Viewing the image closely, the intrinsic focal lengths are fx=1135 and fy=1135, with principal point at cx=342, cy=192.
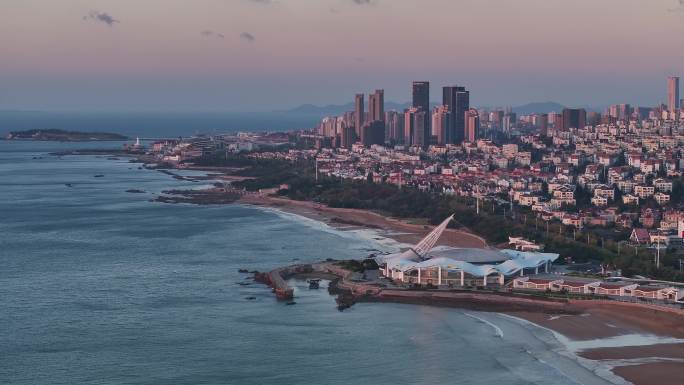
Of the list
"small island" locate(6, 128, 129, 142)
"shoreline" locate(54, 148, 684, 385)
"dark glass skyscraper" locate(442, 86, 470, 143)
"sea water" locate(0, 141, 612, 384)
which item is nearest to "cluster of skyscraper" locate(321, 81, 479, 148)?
"dark glass skyscraper" locate(442, 86, 470, 143)

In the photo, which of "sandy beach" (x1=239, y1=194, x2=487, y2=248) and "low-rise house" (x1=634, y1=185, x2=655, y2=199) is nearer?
"sandy beach" (x1=239, y1=194, x2=487, y2=248)

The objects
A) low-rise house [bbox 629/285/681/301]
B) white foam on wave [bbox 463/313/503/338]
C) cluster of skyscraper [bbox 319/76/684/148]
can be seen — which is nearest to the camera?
white foam on wave [bbox 463/313/503/338]

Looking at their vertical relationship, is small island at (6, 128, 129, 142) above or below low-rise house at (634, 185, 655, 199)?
above

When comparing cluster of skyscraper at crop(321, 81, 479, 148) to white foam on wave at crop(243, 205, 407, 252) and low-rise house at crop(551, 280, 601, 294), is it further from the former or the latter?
low-rise house at crop(551, 280, 601, 294)

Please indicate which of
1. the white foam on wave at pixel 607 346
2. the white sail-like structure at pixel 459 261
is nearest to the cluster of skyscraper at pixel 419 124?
the white sail-like structure at pixel 459 261

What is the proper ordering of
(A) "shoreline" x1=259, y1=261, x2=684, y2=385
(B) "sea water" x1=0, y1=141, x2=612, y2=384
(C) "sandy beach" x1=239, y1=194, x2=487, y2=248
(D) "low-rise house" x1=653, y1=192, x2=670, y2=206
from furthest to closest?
(D) "low-rise house" x1=653, y1=192, x2=670, y2=206 → (C) "sandy beach" x1=239, y1=194, x2=487, y2=248 → (A) "shoreline" x1=259, y1=261, x2=684, y2=385 → (B) "sea water" x1=0, y1=141, x2=612, y2=384

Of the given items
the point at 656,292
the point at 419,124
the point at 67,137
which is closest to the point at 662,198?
the point at 656,292

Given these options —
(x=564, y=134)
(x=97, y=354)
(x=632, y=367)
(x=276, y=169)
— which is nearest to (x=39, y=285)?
(x=97, y=354)
